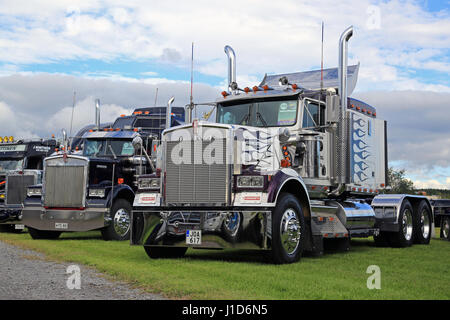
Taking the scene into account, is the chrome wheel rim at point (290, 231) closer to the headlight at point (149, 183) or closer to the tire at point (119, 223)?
the headlight at point (149, 183)

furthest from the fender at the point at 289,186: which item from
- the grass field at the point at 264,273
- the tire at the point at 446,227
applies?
the tire at the point at 446,227

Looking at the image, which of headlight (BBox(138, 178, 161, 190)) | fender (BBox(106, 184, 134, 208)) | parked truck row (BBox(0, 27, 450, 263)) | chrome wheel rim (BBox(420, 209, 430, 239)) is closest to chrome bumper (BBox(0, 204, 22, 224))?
parked truck row (BBox(0, 27, 450, 263))

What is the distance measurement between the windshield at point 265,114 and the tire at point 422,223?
5.93m

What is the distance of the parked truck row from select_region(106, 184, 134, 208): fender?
0.03 metres

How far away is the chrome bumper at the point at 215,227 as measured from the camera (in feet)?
32.0

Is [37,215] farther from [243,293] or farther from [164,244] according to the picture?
[243,293]

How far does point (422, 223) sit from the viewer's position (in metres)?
16.2

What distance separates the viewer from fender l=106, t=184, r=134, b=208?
1565 centimetres

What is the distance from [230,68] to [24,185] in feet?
27.9

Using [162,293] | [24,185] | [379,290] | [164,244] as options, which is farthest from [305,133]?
[24,185]

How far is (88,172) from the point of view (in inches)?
616

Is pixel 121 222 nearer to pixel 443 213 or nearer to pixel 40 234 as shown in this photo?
pixel 40 234

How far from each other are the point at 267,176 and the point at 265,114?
2299mm

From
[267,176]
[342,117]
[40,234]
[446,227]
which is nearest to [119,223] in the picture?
[40,234]
